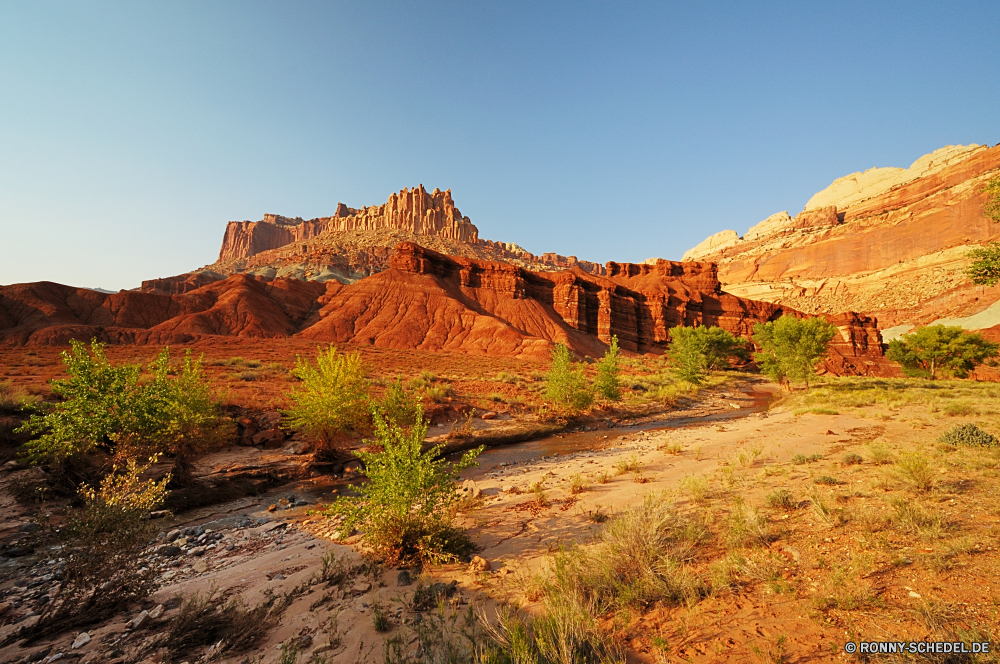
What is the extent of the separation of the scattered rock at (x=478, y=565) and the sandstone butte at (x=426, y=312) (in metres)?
40.1

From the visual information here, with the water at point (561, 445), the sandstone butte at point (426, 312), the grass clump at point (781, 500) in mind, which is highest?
the sandstone butte at point (426, 312)

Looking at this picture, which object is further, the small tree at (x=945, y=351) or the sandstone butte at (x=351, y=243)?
the sandstone butte at (x=351, y=243)

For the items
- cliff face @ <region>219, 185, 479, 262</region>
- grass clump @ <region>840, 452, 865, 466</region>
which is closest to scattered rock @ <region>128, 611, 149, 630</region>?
grass clump @ <region>840, 452, 865, 466</region>

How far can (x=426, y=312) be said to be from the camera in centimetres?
5531

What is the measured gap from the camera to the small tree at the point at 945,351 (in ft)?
107

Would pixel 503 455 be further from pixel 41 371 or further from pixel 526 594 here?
pixel 41 371

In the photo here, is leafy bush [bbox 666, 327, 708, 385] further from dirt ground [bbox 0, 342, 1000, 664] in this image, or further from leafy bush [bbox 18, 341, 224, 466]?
leafy bush [bbox 18, 341, 224, 466]

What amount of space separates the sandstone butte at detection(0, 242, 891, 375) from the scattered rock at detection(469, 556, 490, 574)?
1579 inches

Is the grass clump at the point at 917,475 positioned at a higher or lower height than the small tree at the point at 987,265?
lower

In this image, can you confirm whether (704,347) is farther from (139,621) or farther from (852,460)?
(139,621)

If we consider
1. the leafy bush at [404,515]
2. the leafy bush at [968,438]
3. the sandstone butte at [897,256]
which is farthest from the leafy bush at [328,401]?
the sandstone butte at [897,256]

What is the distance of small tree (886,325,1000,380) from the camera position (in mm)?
32469

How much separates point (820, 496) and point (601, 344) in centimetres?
5966

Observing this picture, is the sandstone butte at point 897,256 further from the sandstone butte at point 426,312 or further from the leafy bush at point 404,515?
the leafy bush at point 404,515
